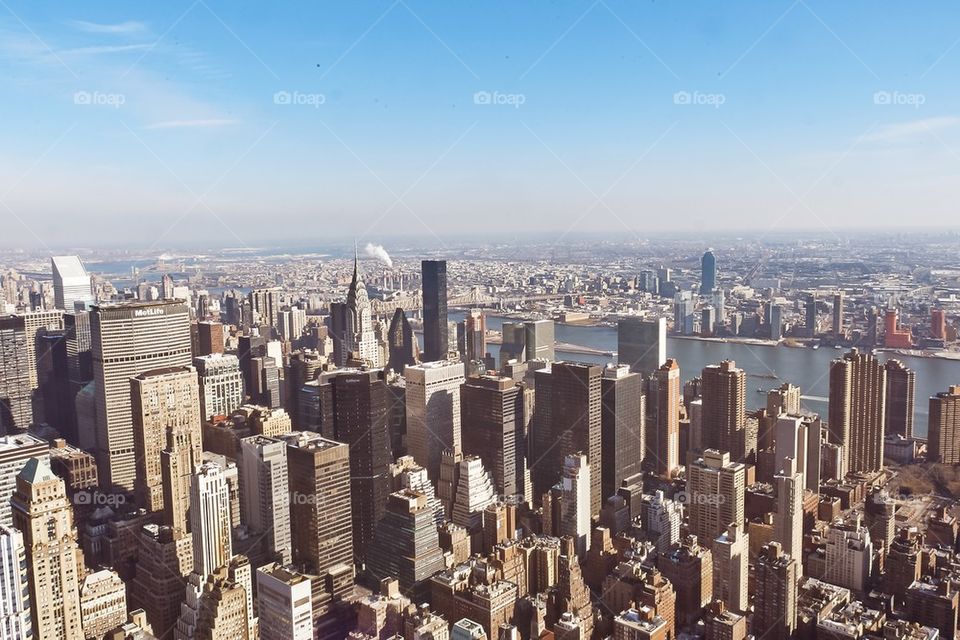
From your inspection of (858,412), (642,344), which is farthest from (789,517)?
(642,344)

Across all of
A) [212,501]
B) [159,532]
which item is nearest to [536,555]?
[212,501]

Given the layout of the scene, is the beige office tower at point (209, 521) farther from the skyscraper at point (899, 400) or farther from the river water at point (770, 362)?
the skyscraper at point (899, 400)

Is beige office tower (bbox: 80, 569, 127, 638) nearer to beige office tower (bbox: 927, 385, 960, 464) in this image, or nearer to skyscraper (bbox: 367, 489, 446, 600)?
skyscraper (bbox: 367, 489, 446, 600)

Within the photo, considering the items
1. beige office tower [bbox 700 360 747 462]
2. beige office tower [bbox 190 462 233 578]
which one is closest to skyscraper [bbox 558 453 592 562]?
beige office tower [bbox 700 360 747 462]

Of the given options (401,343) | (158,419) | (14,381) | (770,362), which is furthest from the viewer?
(770,362)

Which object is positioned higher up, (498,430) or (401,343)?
(401,343)

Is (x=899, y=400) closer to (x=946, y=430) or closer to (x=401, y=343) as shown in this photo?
(x=946, y=430)

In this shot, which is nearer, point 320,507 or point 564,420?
point 320,507
